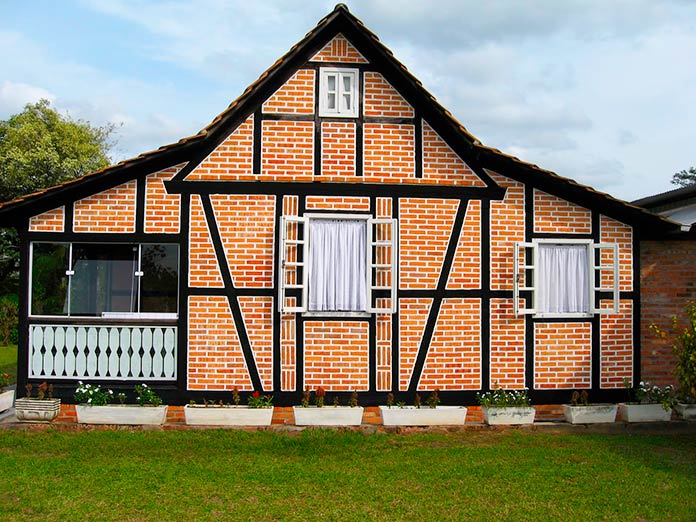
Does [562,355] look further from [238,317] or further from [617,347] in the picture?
[238,317]

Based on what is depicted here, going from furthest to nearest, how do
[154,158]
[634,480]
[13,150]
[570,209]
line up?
[13,150] < [570,209] < [154,158] < [634,480]

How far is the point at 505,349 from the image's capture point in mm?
8750

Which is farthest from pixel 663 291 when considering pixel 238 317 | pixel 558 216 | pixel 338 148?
pixel 238 317

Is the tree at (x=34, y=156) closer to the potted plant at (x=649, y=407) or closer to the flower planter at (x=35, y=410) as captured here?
the flower planter at (x=35, y=410)

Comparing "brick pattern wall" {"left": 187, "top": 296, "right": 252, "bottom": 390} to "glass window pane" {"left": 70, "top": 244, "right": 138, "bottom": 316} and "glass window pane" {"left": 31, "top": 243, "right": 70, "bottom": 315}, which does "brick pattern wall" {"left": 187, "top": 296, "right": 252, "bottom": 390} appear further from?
"glass window pane" {"left": 31, "top": 243, "right": 70, "bottom": 315}

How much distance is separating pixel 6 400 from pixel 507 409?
719cm

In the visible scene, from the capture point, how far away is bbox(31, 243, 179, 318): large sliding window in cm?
875

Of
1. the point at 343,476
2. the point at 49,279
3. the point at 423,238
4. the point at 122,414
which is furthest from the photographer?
the point at 49,279

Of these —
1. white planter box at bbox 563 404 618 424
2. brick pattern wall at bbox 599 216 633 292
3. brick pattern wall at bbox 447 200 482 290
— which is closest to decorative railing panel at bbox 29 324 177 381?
brick pattern wall at bbox 447 200 482 290

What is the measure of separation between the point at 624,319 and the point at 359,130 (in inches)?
A: 185

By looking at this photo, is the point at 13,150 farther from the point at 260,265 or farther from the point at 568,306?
the point at 568,306

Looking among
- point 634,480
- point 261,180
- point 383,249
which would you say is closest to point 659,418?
point 634,480

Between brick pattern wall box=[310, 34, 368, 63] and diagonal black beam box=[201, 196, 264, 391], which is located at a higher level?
brick pattern wall box=[310, 34, 368, 63]

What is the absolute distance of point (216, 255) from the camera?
857 centimetres
